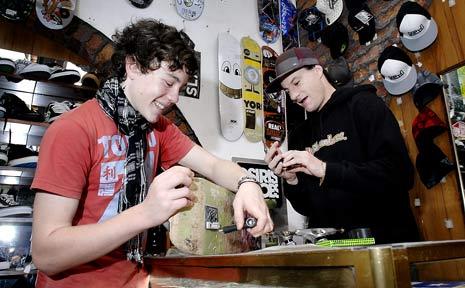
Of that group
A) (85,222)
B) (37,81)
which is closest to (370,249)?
(85,222)

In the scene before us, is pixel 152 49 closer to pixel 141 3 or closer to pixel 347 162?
pixel 347 162

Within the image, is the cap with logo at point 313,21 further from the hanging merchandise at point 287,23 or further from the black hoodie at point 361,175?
the black hoodie at point 361,175

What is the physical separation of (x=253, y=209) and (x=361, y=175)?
832 millimetres

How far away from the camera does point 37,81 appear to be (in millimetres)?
2955

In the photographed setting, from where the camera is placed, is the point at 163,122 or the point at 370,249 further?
the point at 163,122

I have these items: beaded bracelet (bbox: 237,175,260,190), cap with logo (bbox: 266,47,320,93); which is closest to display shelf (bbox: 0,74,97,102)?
cap with logo (bbox: 266,47,320,93)

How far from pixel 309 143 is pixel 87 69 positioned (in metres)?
2.20

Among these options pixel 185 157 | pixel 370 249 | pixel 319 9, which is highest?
pixel 319 9

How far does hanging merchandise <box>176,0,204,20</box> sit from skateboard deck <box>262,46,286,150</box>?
0.79 meters

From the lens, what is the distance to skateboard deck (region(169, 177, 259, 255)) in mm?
1373

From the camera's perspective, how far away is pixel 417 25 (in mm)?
2447

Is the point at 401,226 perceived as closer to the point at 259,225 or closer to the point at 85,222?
the point at 259,225

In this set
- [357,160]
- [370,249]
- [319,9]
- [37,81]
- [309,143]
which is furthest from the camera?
[319,9]

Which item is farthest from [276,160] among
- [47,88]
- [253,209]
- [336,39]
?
[47,88]
